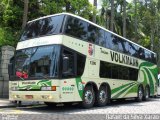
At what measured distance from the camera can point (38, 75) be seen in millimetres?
15531

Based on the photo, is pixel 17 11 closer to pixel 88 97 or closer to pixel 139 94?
pixel 139 94

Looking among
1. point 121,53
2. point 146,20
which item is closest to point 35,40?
point 121,53

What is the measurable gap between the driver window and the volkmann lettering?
4.32 meters

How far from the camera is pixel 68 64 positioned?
15766mm

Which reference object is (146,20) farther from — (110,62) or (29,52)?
(29,52)

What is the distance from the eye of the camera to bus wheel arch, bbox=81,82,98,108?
1681 centimetres

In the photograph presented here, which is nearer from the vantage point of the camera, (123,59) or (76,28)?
(76,28)

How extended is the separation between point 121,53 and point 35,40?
21.6ft

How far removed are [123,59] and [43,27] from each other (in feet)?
21.3

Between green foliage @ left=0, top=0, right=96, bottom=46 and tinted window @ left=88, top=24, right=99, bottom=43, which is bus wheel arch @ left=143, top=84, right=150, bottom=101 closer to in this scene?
tinted window @ left=88, top=24, right=99, bottom=43

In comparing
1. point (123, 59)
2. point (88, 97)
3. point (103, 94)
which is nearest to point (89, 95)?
point (88, 97)

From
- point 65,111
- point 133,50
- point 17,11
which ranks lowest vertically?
point 65,111

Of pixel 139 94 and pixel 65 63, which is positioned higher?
pixel 65 63

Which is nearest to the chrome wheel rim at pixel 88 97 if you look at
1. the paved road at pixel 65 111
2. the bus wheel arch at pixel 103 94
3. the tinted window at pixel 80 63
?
the paved road at pixel 65 111
